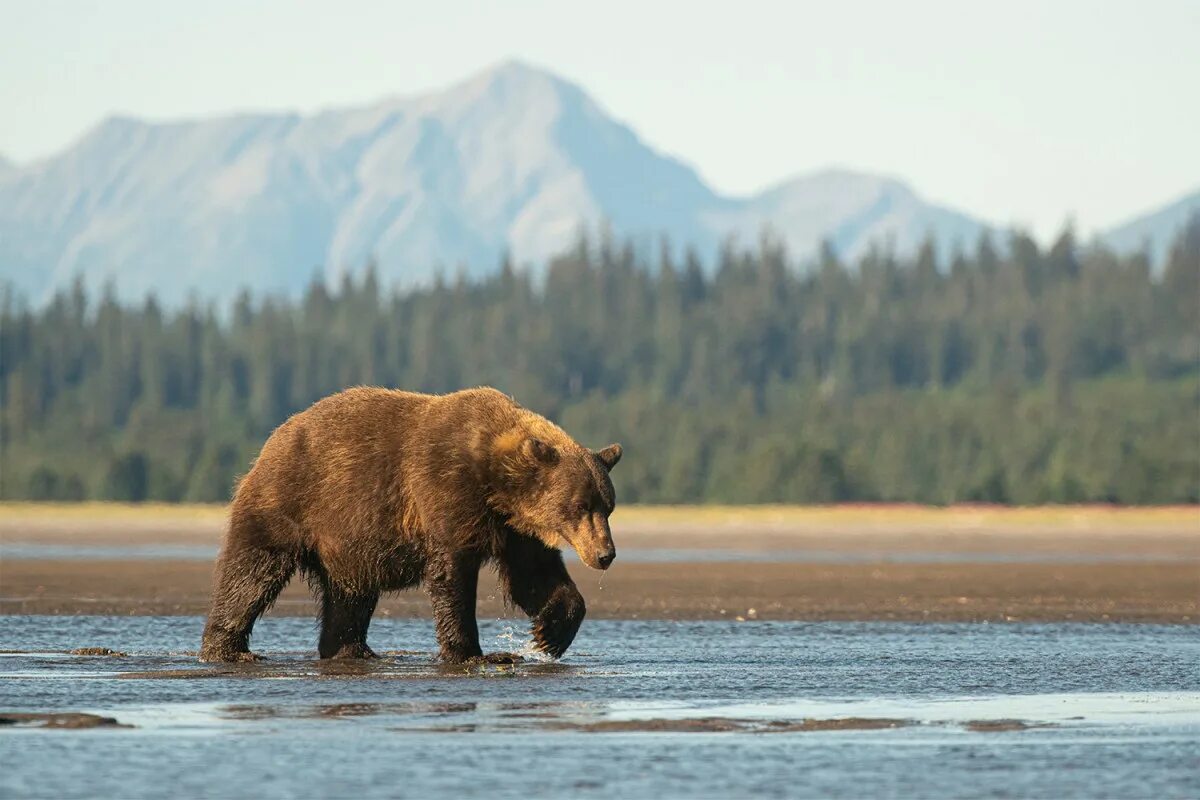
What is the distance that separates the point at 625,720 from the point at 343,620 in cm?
528

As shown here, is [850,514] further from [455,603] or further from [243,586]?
[455,603]

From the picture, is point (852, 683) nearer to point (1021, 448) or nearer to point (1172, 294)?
point (1021, 448)

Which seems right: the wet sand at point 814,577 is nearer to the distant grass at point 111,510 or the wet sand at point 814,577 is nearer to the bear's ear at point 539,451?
the bear's ear at point 539,451

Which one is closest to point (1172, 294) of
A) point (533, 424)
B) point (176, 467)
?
point (176, 467)

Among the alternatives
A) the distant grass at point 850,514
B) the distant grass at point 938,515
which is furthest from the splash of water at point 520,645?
the distant grass at point 850,514

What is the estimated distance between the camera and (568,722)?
53.9ft

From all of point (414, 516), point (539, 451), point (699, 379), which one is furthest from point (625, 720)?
point (699, 379)

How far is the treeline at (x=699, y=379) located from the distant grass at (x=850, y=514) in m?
7.95

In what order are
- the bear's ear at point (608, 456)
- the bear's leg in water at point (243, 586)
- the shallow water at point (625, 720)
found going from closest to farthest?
the shallow water at point (625, 720), the bear's ear at point (608, 456), the bear's leg in water at point (243, 586)

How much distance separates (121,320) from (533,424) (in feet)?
595

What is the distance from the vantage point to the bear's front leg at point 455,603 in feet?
65.8

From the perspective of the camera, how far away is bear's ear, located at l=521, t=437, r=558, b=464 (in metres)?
19.9

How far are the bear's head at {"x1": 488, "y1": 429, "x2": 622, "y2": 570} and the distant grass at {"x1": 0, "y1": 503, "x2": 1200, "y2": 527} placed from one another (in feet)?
238

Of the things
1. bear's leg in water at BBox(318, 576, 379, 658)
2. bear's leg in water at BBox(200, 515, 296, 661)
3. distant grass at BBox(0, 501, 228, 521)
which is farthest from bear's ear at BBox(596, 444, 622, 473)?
distant grass at BBox(0, 501, 228, 521)
